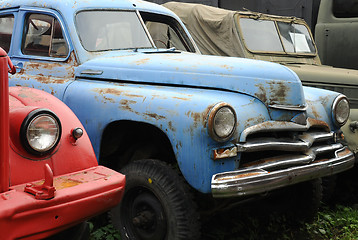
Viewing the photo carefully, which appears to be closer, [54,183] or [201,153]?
[54,183]

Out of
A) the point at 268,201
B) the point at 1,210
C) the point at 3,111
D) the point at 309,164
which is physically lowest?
the point at 268,201

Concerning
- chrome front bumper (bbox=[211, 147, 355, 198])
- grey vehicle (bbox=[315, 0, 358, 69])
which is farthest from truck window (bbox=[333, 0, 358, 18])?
chrome front bumper (bbox=[211, 147, 355, 198])

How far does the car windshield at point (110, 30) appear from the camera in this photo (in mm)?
3715

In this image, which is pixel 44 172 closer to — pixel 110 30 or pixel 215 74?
pixel 215 74

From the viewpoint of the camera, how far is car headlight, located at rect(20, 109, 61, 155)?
224cm

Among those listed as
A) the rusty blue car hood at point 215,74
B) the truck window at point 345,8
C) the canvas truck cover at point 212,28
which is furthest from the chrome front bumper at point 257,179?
the truck window at point 345,8

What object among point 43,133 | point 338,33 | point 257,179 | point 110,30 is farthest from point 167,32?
point 338,33

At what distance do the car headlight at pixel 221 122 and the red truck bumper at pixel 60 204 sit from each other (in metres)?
0.63

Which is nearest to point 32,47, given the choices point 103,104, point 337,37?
point 103,104

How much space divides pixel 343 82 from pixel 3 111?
397 centimetres

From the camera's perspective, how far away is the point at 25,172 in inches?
88.2

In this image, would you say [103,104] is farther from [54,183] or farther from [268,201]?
[268,201]

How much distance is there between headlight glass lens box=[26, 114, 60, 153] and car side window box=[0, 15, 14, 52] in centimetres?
198

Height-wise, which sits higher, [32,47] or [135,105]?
[32,47]
